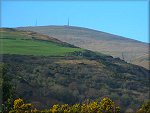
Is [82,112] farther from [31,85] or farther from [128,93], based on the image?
[128,93]

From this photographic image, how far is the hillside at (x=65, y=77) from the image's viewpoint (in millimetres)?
87688

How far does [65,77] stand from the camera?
4126 inches

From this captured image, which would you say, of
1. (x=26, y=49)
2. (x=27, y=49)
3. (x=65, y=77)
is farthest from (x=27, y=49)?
(x=65, y=77)

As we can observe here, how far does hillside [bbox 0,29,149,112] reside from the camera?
87688 millimetres

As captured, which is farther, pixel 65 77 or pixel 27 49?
pixel 27 49

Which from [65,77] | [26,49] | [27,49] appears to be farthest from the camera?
Result: [27,49]

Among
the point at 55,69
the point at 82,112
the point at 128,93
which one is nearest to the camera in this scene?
the point at 82,112

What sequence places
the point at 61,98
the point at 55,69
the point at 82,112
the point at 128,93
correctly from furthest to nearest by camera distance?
the point at 55,69 < the point at 128,93 < the point at 61,98 < the point at 82,112

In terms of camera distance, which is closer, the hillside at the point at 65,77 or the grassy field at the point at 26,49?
the hillside at the point at 65,77

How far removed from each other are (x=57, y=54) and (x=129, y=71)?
2471 cm

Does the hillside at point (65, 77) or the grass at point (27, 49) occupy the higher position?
the grass at point (27, 49)

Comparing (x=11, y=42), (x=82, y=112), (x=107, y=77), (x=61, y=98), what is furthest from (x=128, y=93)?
(x=82, y=112)

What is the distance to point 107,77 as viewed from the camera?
111 metres

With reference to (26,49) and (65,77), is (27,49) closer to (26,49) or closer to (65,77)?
(26,49)
